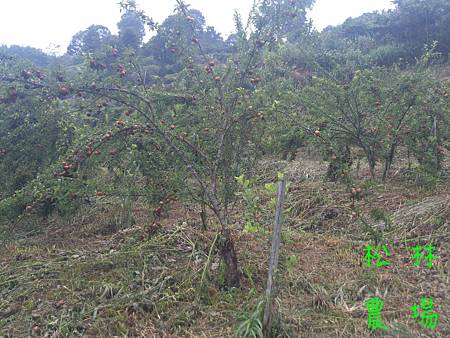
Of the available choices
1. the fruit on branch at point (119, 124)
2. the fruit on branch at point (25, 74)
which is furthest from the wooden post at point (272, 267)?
the fruit on branch at point (25, 74)

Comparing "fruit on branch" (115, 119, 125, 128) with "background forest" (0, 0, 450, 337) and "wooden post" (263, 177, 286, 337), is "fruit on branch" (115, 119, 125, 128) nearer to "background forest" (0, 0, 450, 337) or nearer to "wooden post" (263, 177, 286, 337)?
"background forest" (0, 0, 450, 337)

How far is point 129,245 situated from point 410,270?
234 centimetres

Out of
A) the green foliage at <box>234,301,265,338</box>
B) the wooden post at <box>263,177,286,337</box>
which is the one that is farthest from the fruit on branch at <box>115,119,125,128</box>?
the green foliage at <box>234,301,265,338</box>

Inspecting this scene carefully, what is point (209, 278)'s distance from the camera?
2.88 meters

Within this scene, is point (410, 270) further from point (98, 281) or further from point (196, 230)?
point (98, 281)

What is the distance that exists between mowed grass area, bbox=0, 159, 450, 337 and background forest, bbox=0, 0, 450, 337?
1cm

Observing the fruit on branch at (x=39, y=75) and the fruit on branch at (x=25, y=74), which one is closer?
the fruit on branch at (x=25, y=74)

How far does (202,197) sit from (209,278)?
0.62 meters

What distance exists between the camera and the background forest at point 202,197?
248cm

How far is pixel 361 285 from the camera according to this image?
8.89 ft

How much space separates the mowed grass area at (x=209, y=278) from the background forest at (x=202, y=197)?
1cm

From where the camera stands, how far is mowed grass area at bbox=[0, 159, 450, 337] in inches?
92.0

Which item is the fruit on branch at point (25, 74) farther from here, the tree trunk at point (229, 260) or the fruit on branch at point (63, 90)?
the tree trunk at point (229, 260)

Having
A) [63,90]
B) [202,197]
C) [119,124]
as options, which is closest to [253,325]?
[202,197]
